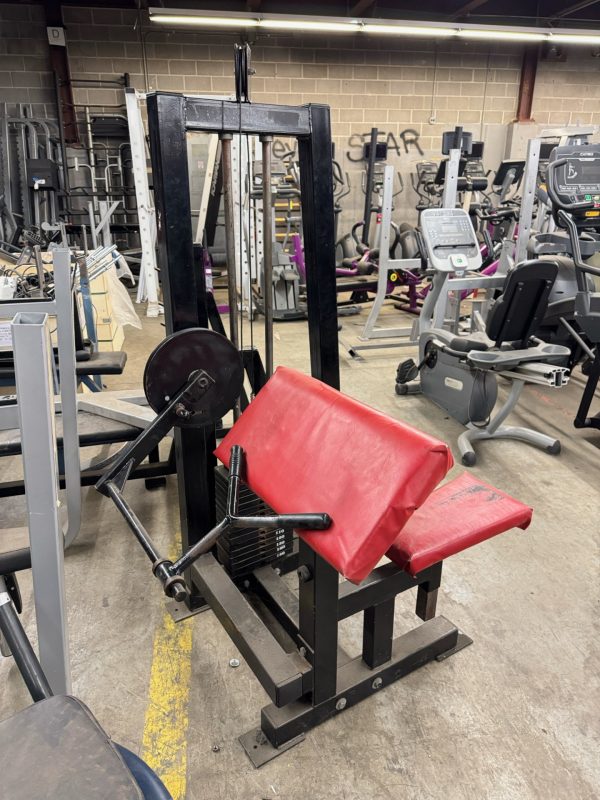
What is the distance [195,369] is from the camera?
1492 mm

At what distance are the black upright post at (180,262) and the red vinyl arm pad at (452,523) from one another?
67 centimetres

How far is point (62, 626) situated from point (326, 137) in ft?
4.81

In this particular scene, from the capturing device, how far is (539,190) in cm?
414

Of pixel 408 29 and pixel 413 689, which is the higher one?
pixel 408 29

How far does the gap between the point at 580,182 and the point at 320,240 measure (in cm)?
224

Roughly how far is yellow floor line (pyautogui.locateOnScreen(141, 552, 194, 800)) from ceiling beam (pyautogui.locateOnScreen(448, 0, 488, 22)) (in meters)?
8.39

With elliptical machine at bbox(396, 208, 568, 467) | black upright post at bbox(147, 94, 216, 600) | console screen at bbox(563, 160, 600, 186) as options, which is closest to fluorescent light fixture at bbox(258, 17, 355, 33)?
elliptical machine at bbox(396, 208, 568, 467)

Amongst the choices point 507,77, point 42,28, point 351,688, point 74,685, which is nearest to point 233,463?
point 351,688

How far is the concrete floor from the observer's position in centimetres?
129

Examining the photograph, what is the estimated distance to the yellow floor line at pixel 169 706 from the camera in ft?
4.30

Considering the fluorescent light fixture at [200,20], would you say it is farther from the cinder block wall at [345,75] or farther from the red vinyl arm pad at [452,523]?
the red vinyl arm pad at [452,523]

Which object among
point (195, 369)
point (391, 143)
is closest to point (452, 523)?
point (195, 369)

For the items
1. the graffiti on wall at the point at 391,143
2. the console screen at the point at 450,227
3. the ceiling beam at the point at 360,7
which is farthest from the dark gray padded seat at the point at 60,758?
the graffiti on wall at the point at 391,143

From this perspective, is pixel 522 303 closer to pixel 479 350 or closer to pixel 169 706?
pixel 479 350
